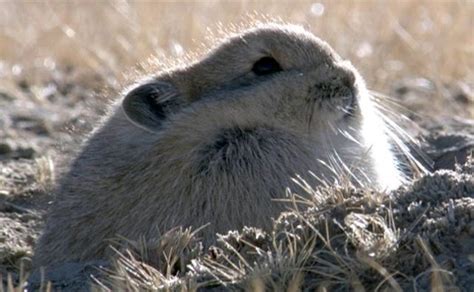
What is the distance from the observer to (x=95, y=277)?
5082mm

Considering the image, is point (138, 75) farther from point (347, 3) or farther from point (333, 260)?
point (347, 3)

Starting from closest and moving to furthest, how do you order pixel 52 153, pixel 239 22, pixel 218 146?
pixel 218 146 < pixel 52 153 < pixel 239 22

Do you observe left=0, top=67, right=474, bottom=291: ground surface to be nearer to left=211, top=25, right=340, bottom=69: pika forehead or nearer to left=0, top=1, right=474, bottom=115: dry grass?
left=0, top=1, right=474, bottom=115: dry grass

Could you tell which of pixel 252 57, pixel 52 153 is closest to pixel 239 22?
pixel 52 153

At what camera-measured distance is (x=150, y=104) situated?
20.7 feet

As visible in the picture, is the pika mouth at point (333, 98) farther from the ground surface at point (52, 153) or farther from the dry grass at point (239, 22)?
the dry grass at point (239, 22)

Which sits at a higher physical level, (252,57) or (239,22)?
(239,22)

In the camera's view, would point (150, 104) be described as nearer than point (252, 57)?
Yes

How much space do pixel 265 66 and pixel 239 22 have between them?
10.9ft

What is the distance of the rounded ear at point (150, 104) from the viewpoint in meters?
6.19

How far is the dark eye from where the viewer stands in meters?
6.43

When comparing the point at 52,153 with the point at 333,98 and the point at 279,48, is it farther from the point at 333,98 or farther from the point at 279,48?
the point at 333,98

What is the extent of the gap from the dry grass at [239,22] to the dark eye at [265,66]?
3126 mm

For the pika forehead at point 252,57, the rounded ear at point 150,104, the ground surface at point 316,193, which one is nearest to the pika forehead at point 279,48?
the pika forehead at point 252,57
